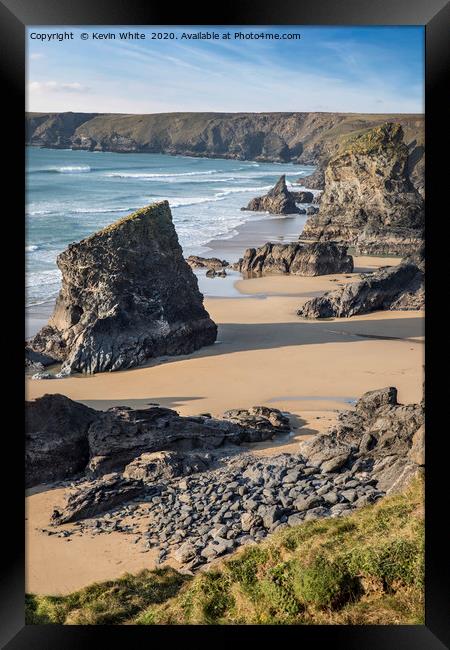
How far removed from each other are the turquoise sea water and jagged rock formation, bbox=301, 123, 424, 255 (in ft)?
19.5

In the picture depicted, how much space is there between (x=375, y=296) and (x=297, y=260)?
26.2ft

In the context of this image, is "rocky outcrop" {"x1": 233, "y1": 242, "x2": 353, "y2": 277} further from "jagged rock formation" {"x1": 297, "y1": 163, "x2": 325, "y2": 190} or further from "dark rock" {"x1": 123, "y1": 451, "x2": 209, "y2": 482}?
"jagged rock formation" {"x1": 297, "y1": 163, "x2": 325, "y2": 190}

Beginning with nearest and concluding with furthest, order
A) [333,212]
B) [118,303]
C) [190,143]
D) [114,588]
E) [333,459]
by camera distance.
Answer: [114,588] < [333,459] < [118,303] < [333,212] < [190,143]

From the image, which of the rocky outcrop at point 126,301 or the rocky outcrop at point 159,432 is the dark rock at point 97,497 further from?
the rocky outcrop at point 126,301

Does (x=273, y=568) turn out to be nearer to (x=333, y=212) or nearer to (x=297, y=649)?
(x=297, y=649)

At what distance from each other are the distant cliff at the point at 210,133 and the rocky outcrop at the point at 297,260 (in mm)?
24941

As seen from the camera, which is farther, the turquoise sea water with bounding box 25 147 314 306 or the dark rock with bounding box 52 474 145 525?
the turquoise sea water with bounding box 25 147 314 306

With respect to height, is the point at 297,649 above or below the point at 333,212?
below

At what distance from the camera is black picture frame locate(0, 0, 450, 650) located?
26.6ft

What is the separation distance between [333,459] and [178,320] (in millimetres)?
9479

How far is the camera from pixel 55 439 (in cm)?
1364

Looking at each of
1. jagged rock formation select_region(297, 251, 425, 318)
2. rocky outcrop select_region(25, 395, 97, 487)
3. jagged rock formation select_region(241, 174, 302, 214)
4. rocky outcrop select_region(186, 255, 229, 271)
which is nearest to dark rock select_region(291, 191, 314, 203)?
jagged rock formation select_region(241, 174, 302, 214)

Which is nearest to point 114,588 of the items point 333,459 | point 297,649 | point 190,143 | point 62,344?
point 297,649

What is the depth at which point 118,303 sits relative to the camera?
20.8 metres
